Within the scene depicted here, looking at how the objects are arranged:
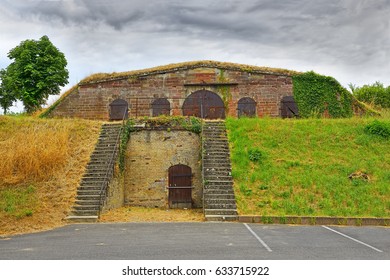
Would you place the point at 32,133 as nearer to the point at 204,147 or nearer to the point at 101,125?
the point at 101,125

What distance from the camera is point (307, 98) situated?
88.0ft

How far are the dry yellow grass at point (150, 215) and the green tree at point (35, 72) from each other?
17.8 m

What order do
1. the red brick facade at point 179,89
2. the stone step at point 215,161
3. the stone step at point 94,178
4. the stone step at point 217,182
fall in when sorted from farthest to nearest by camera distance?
the red brick facade at point 179,89 → the stone step at point 215,161 → the stone step at point 94,178 → the stone step at point 217,182

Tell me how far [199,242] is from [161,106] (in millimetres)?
17516

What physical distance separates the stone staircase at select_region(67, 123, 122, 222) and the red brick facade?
300 inches

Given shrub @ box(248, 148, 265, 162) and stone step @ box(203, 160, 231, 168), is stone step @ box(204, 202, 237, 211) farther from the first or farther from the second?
shrub @ box(248, 148, 265, 162)

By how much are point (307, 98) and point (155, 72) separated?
10.8 meters

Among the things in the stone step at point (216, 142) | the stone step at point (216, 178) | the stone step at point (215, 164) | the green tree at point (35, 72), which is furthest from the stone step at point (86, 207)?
the green tree at point (35, 72)

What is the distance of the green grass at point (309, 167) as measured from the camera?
14.1 m

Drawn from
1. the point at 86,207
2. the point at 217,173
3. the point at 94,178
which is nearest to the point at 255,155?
the point at 217,173

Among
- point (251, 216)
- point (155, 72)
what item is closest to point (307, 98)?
point (155, 72)

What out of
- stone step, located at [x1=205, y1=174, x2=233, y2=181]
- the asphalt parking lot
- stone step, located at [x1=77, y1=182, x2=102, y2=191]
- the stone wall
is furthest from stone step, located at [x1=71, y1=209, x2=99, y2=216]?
stone step, located at [x1=205, y1=174, x2=233, y2=181]

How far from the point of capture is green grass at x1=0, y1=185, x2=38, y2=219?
13.0 metres

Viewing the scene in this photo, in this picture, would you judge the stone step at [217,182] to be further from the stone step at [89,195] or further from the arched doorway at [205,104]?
the arched doorway at [205,104]
